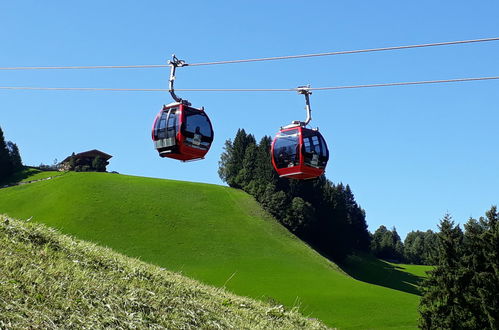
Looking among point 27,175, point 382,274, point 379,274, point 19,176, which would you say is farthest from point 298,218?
point 19,176

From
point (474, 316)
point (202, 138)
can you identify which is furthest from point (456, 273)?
point (202, 138)

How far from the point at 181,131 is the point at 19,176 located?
369 feet

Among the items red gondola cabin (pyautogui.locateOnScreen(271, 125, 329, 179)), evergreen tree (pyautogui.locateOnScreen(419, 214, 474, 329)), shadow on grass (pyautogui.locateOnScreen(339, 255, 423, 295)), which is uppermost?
red gondola cabin (pyautogui.locateOnScreen(271, 125, 329, 179))

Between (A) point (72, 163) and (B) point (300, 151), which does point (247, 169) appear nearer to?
(A) point (72, 163)

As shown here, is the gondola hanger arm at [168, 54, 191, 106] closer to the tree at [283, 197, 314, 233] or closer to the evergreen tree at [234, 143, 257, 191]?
the tree at [283, 197, 314, 233]

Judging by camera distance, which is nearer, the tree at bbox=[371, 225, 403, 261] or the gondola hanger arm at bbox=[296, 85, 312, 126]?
the gondola hanger arm at bbox=[296, 85, 312, 126]

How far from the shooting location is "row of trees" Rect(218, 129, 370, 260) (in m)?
103

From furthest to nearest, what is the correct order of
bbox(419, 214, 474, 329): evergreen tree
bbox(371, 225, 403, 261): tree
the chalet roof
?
bbox(371, 225, 403, 261): tree
the chalet roof
bbox(419, 214, 474, 329): evergreen tree

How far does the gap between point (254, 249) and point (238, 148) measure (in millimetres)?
47404

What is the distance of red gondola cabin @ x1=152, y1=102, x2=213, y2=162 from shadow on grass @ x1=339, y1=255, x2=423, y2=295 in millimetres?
84366

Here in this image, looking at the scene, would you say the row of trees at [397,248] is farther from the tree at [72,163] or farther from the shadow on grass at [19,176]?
the shadow on grass at [19,176]

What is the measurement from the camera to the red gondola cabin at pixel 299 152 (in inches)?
705

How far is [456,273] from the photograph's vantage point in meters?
40.8

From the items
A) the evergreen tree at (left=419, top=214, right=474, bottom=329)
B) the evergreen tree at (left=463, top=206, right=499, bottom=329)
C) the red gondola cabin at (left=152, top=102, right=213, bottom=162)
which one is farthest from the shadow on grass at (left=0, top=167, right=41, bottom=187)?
the red gondola cabin at (left=152, top=102, right=213, bottom=162)
